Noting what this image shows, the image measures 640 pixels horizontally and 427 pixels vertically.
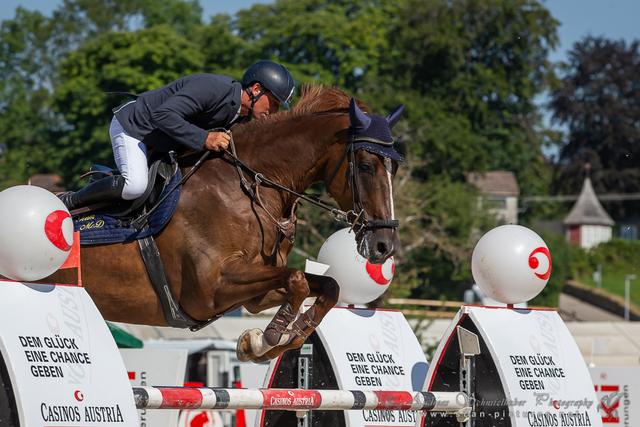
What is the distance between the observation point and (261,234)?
6.31 meters

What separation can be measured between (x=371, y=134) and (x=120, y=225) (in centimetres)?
156

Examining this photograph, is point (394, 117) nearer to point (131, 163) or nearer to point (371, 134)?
point (371, 134)

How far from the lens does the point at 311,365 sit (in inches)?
299

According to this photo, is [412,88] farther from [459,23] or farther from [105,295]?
[105,295]

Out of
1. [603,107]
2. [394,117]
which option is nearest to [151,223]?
[394,117]

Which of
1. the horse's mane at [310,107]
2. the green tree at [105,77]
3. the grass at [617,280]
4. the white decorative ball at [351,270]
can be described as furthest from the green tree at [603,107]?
the horse's mane at [310,107]

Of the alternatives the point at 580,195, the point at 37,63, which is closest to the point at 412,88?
the point at 37,63

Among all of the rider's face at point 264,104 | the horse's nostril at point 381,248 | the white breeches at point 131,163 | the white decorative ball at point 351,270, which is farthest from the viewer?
the white decorative ball at point 351,270

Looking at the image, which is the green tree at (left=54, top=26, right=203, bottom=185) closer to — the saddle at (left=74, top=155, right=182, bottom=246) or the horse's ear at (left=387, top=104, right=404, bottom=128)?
the saddle at (left=74, top=155, right=182, bottom=246)

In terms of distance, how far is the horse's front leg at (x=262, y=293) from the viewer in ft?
19.6

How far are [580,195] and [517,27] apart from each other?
2468 cm

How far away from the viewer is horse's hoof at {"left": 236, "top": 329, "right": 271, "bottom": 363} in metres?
6.09

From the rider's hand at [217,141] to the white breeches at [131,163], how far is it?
38cm

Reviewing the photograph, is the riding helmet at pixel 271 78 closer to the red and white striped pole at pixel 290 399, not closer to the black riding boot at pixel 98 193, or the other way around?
the black riding boot at pixel 98 193
